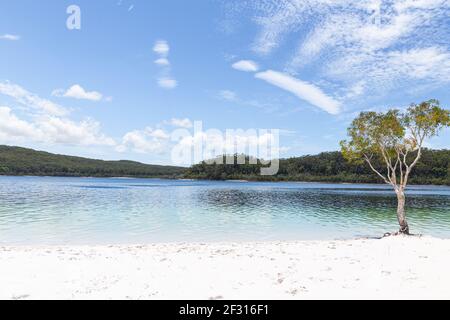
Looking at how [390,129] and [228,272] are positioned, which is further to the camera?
[390,129]

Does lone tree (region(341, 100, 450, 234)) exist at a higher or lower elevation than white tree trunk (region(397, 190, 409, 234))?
higher

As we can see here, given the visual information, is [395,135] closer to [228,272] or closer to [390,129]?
[390,129]

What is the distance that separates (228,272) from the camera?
37.2 ft

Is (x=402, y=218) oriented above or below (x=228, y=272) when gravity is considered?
above

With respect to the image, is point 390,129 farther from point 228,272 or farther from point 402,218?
point 228,272

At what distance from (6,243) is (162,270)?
41.6 ft

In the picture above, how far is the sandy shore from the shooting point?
9094 millimetres

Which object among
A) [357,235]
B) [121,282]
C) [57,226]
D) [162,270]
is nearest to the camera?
[121,282]

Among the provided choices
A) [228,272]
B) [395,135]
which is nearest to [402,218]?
[395,135]

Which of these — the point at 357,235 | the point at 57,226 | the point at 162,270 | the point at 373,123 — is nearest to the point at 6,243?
the point at 57,226
